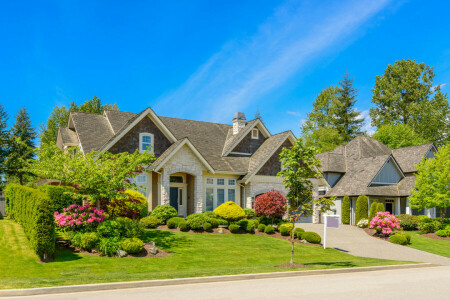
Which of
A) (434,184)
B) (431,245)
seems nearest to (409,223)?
(434,184)

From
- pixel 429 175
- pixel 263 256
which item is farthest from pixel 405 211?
pixel 263 256

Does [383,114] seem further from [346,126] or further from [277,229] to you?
[277,229]

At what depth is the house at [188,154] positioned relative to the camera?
2633 cm

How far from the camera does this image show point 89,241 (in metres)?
15.7

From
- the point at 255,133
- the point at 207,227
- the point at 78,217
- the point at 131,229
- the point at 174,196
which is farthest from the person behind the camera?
the point at 255,133

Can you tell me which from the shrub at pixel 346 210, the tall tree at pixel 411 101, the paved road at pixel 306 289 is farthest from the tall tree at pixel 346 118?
the paved road at pixel 306 289

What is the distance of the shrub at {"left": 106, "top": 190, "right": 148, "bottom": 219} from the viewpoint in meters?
19.4

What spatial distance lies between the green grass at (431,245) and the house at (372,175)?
290 inches

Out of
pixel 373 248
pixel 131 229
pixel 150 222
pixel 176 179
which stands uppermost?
pixel 176 179

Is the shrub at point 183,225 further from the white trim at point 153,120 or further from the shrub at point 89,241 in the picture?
the white trim at point 153,120

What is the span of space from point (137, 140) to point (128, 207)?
695 centimetres

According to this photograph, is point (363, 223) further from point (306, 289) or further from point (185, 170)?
point (306, 289)

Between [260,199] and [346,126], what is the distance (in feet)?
142

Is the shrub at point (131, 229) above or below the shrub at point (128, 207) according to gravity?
below
